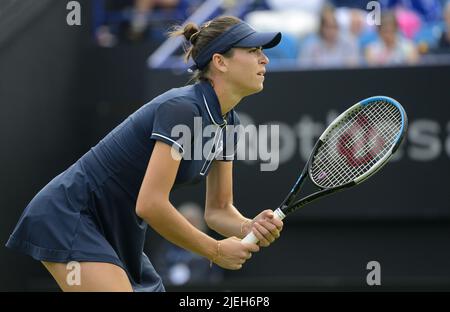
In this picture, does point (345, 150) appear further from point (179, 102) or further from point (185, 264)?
point (185, 264)

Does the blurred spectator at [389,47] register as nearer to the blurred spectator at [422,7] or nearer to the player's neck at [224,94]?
the blurred spectator at [422,7]

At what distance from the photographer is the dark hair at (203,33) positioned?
402 centimetres

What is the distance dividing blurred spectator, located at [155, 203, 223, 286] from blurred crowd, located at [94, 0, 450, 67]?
1.38 meters

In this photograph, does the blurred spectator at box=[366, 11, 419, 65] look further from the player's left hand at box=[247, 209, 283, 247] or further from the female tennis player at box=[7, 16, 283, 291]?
the player's left hand at box=[247, 209, 283, 247]

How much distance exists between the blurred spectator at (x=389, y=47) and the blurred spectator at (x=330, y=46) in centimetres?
14

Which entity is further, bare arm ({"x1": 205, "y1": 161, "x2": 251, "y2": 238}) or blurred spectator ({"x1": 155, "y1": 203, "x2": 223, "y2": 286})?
blurred spectator ({"x1": 155, "y1": 203, "x2": 223, "y2": 286})

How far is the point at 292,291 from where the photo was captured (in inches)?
282

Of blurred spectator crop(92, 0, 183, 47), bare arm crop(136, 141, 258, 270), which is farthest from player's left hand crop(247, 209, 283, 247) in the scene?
blurred spectator crop(92, 0, 183, 47)

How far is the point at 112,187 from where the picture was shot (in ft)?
12.8

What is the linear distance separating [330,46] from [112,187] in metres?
4.04

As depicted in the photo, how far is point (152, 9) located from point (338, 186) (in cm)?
462

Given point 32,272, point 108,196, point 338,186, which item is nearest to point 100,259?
point 108,196

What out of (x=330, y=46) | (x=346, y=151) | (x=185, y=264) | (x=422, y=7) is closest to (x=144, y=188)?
(x=346, y=151)

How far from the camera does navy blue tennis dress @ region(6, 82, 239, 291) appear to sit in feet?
12.5
